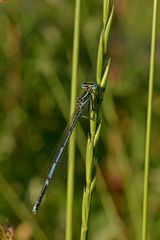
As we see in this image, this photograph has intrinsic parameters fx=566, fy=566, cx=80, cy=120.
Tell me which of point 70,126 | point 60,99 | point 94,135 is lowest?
point 60,99

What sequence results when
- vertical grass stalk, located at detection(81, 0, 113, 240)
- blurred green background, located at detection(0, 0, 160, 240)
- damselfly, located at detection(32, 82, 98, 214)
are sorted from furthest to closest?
1. blurred green background, located at detection(0, 0, 160, 240)
2. damselfly, located at detection(32, 82, 98, 214)
3. vertical grass stalk, located at detection(81, 0, 113, 240)

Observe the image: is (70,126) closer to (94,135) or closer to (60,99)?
(94,135)

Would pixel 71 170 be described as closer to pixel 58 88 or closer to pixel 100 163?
pixel 58 88

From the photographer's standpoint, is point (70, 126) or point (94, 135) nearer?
point (94, 135)

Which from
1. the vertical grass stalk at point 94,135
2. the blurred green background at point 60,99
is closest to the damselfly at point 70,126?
the vertical grass stalk at point 94,135

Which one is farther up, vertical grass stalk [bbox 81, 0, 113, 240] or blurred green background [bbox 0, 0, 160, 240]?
vertical grass stalk [bbox 81, 0, 113, 240]

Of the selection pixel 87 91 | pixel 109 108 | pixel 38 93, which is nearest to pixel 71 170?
pixel 87 91

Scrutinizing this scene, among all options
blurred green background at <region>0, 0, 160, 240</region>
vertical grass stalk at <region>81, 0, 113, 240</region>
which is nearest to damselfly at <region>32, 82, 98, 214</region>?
vertical grass stalk at <region>81, 0, 113, 240</region>

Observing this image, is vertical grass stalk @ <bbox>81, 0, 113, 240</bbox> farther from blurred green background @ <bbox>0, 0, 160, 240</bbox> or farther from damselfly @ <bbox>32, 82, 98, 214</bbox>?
blurred green background @ <bbox>0, 0, 160, 240</bbox>

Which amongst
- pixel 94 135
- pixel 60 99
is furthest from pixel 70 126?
pixel 60 99

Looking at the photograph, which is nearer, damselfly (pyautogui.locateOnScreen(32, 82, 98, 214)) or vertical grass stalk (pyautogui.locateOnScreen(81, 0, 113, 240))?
vertical grass stalk (pyautogui.locateOnScreen(81, 0, 113, 240))
